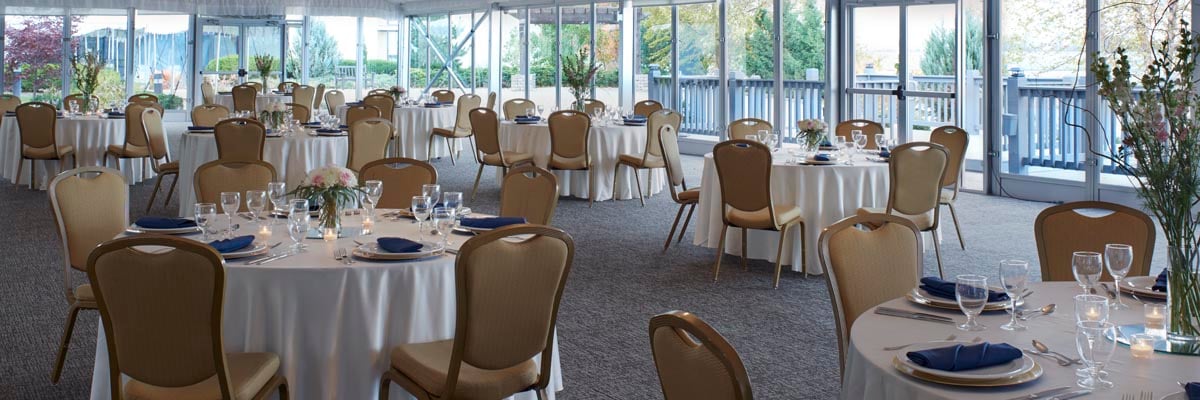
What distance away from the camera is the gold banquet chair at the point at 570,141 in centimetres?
1001

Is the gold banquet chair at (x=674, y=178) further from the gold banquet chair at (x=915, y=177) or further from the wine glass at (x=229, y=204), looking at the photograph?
the wine glass at (x=229, y=204)

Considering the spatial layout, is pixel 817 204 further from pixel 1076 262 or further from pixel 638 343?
pixel 1076 262

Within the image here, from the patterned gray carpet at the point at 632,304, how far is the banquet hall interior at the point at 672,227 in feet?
0.10

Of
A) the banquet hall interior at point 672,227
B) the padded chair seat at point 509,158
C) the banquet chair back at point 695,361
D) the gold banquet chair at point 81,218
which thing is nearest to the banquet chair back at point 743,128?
the banquet hall interior at point 672,227

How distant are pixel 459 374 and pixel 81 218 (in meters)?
2.35

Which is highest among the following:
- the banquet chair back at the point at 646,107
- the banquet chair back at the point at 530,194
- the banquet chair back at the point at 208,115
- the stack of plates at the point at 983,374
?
the banquet chair back at the point at 646,107

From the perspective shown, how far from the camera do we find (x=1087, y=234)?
13.5ft

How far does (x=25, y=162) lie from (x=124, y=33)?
1008 cm

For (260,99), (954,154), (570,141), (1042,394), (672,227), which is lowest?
(1042,394)

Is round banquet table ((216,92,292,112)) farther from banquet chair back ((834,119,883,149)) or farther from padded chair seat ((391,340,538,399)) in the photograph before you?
padded chair seat ((391,340,538,399))

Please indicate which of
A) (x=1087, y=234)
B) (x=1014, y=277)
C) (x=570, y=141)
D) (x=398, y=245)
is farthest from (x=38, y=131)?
(x=1014, y=277)

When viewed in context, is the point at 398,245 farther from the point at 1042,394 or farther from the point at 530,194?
the point at 1042,394

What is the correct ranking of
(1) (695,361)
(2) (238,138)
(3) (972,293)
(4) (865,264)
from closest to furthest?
(1) (695,361) < (3) (972,293) < (4) (865,264) < (2) (238,138)

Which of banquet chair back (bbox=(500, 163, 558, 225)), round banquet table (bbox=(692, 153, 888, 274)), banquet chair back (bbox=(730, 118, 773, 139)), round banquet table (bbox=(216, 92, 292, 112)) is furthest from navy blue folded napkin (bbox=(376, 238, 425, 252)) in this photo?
round banquet table (bbox=(216, 92, 292, 112))
